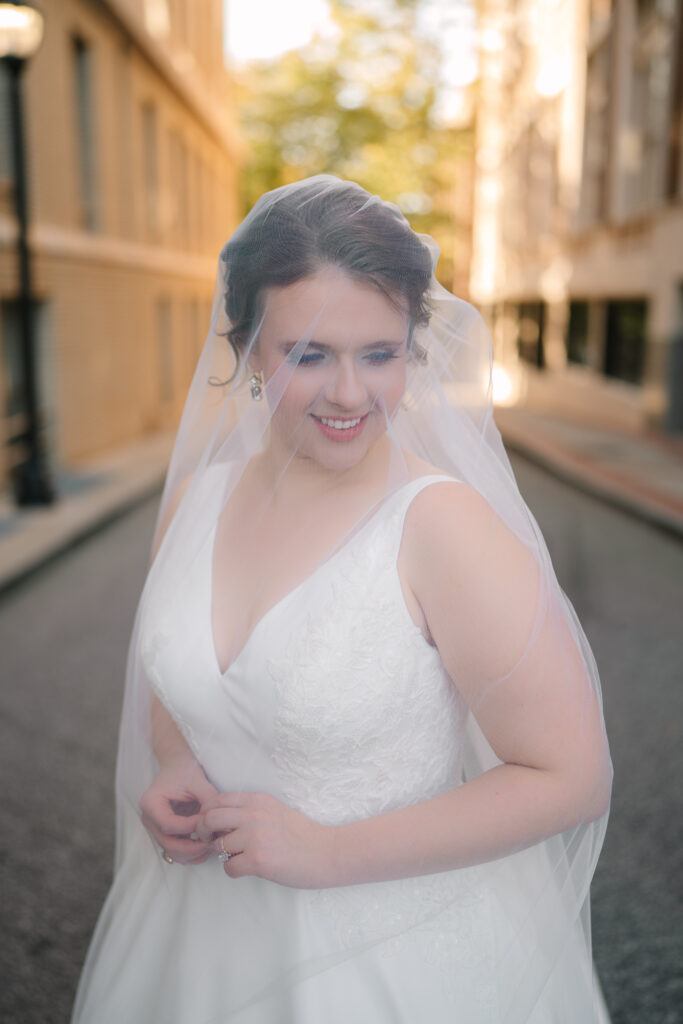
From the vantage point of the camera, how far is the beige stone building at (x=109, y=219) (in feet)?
38.5

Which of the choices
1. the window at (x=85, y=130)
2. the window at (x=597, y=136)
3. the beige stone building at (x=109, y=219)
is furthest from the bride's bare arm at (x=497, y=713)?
the window at (x=597, y=136)

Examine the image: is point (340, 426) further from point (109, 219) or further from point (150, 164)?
point (150, 164)

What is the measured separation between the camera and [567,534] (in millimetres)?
9016

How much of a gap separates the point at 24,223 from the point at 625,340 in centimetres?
1309

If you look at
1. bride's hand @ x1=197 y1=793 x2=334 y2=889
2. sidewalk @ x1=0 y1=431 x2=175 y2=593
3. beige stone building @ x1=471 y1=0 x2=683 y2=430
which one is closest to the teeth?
bride's hand @ x1=197 y1=793 x2=334 y2=889

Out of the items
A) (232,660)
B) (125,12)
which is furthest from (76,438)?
(232,660)

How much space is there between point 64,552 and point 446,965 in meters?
7.31

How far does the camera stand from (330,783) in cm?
151

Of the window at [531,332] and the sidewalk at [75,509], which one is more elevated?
the window at [531,332]

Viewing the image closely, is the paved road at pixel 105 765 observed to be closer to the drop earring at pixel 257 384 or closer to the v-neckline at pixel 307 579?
the v-neckline at pixel 307 579

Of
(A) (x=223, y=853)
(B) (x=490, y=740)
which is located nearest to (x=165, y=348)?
(A) (x=223, y=853)

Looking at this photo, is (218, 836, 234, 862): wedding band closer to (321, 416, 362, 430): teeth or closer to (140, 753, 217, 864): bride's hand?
(140, 753, 217, 864): bride's hand

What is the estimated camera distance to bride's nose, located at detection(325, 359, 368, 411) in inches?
55.5

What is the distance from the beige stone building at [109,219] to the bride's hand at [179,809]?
31.7 feet
